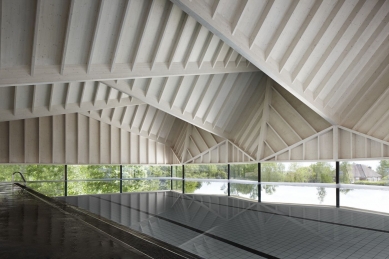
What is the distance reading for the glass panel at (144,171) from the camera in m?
23.6

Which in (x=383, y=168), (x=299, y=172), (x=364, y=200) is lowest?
(x=364, y=200)

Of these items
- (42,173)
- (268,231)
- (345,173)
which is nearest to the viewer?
(268,231)

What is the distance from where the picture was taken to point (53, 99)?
14.3 m

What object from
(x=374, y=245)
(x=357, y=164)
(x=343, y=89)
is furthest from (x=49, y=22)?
(x=357, y=164)

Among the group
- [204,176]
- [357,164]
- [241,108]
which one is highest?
[241,108]

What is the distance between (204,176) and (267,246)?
17.0 m

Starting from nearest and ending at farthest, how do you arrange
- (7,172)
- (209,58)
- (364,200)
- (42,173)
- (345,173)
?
1. (364,200)
2. (209,58)
3. (345,173)
4. (7,172)
5. (42,173)

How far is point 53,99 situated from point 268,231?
39.2ft

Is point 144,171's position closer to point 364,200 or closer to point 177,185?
point 177,185

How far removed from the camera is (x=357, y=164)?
48.3ft

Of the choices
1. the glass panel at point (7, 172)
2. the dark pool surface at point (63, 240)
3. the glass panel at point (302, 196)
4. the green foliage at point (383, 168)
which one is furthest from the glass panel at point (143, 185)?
the dark pool surface at point (63, 240)

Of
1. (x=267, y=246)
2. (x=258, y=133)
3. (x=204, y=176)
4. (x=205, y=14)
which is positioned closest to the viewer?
(x=267, y=246)

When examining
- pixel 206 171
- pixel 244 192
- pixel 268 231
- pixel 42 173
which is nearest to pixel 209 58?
pixel 244 192

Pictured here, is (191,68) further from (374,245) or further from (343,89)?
(374,245)
